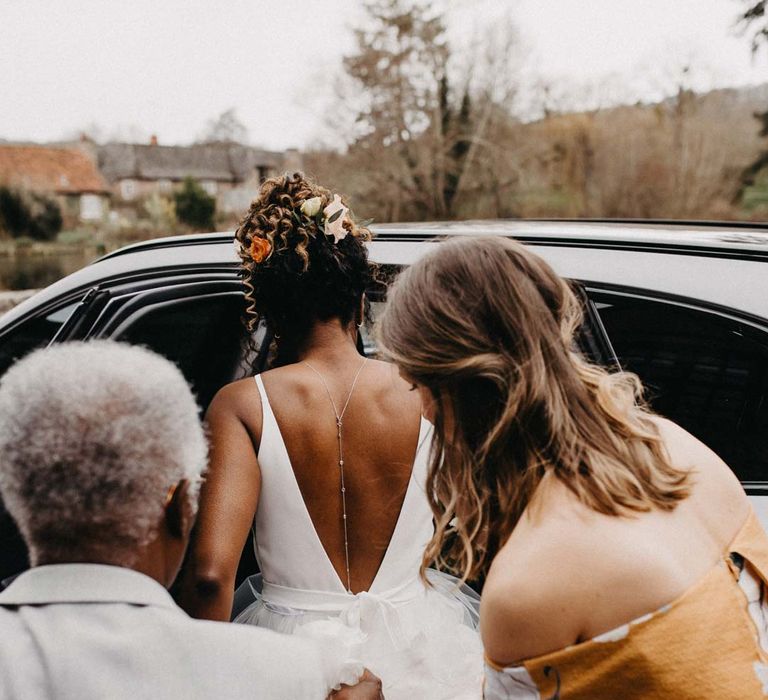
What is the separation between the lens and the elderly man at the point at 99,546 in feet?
3.42

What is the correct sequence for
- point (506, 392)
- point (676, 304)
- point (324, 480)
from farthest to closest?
point (324, 480)
point (676, 304)
point (506, 392)

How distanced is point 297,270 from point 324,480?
0.65 meters

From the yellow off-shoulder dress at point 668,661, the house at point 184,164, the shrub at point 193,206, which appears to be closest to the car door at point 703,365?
the yellow off-shoulder dress at point 668,661

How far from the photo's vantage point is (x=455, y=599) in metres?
2.50

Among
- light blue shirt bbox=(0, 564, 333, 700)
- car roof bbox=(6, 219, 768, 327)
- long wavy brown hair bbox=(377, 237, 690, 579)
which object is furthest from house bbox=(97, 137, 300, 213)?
light blue shirt bbox=(0, 564, 333, 700)

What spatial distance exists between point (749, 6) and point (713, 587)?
1559 cm

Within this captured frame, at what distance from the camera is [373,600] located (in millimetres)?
2262

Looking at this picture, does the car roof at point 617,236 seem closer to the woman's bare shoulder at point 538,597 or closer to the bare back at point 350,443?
the bare back at point 350,443

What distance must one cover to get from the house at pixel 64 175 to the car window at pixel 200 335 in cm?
2753

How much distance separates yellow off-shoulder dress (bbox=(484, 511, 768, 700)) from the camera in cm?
125

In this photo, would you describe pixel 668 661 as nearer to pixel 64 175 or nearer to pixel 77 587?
pixel 77 587

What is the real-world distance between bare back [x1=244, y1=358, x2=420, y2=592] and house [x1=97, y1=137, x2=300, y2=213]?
169 ft

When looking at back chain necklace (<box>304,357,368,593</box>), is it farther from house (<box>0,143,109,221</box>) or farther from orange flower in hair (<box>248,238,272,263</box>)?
house (<box>0,143,109,221</box>)

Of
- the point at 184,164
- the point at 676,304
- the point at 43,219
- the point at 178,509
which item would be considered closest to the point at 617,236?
the point at 676,304
